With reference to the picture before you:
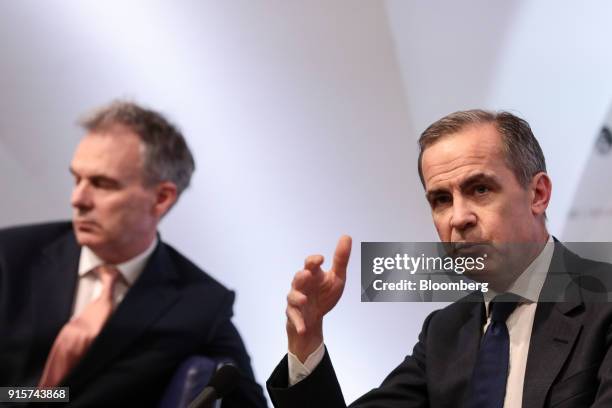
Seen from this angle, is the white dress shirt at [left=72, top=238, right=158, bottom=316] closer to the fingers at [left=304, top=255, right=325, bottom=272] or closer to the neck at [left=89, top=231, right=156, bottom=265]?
the neck at [left=89, top=231, right=156, bottom=265]

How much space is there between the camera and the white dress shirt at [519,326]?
1500mm

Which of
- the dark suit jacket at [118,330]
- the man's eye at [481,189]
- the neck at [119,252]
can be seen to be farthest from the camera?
the neck at [119,252]

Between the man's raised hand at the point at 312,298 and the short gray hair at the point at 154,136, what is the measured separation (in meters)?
0.68

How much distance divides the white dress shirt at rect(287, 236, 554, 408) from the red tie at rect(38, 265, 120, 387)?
0.61 metres

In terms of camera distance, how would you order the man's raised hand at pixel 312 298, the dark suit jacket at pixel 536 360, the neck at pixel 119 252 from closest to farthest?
the dark suit jacket at pixel 536 360
the man's raised hand at pixel 312 298
the neck at pixel 119 252

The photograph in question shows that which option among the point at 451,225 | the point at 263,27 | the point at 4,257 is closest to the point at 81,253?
the point at 4,257

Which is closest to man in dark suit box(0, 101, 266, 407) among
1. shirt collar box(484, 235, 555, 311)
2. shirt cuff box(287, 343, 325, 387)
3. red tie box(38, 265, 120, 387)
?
red tie box(38, 265, 120, 387)

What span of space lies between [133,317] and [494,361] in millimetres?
931

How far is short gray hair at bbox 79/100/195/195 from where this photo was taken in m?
2.04

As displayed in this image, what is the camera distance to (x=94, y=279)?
1969 mm

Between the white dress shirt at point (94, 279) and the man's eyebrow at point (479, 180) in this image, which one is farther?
the white dress shirt at point (94, 279)

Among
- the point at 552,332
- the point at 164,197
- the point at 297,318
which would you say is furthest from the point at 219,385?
the point at 164,197

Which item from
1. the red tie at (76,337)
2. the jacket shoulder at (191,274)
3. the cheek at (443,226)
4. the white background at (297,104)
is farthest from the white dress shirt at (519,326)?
the red tie at (76,337)

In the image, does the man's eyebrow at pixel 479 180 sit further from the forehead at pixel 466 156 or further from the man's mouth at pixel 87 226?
the man's mouth at pixel 87 226
